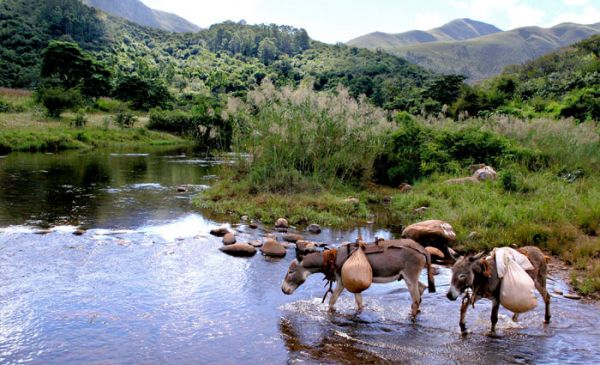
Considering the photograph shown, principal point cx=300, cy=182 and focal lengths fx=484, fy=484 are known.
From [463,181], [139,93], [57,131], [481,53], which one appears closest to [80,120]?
[57,131]

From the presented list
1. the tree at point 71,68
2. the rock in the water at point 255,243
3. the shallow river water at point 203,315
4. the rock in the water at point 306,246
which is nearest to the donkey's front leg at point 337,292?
the shallow river water at point 203,315

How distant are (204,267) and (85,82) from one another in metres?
57.0

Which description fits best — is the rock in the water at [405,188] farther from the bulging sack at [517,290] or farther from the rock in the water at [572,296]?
the bulging sack at [517,290]

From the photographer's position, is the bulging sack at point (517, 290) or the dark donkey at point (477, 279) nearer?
the bulging sack at point (517, 290)

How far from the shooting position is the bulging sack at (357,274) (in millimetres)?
6855

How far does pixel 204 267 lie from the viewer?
379 inches

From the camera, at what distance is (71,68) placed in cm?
5844

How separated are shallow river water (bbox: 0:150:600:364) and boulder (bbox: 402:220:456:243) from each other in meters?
1.62

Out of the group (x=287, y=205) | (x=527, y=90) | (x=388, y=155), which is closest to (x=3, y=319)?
(x=287, y=205)

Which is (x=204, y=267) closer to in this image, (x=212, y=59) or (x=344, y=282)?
(x=344, y=282)

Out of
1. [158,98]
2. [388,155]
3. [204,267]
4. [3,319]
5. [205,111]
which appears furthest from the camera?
[158,98]

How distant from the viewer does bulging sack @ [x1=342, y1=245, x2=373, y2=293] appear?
6855 millimetres

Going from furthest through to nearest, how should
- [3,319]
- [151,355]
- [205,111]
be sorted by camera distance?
[205,111]
[3,319]
[151,355]

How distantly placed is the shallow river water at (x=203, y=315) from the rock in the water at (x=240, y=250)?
0.65 feet
